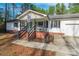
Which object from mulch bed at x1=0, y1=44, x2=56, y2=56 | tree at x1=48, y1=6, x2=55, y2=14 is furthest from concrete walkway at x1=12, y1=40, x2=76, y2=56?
tree at x1=48, y1=6, x2=55, y2=14

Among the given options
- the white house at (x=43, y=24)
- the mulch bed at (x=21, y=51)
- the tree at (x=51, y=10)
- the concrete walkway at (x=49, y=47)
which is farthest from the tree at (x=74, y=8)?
the mulch bed at (x=21, y=51)

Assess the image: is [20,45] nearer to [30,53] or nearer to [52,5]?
[30,53]

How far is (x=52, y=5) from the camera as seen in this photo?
7.84 ft

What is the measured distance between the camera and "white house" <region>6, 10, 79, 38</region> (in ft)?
7.72

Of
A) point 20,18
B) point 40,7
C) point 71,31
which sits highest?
point 40,7

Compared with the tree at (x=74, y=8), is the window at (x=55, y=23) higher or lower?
lower

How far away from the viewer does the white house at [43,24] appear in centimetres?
235

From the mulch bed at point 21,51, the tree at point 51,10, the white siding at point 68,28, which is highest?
the tree at point 51,10

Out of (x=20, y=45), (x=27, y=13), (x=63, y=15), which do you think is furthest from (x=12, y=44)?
(x=63, y=15)

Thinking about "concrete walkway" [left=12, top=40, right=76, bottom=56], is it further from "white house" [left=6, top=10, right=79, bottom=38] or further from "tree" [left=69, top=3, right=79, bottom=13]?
"tree" [left=69, top=3, right=79, bottom=13]

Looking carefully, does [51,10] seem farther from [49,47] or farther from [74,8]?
[49,47]

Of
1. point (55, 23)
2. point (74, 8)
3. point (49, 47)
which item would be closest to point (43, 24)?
point (55, 23)

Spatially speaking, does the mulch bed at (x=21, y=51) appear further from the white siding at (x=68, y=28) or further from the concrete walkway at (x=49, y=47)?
the white siding at (x=68, y=28)

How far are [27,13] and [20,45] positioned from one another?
17.2 inches
